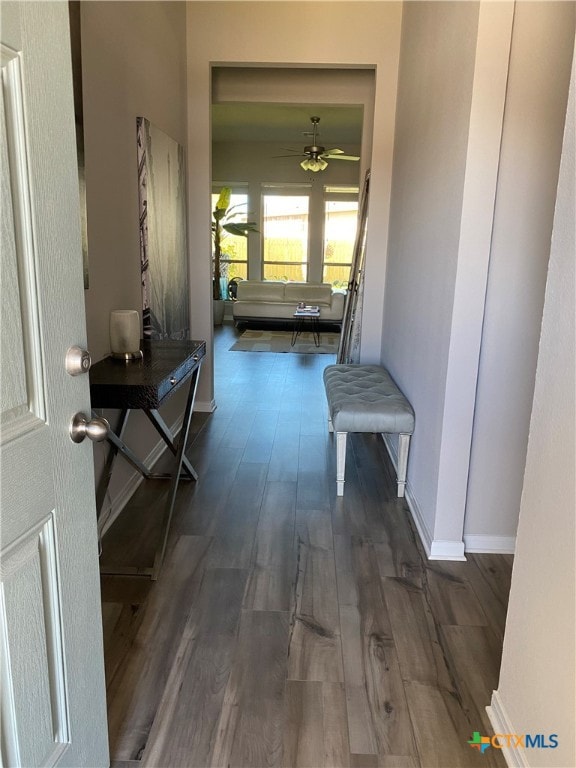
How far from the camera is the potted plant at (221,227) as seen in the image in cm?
902

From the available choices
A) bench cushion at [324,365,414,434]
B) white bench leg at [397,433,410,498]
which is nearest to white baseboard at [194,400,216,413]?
bench cushion at [324,365,414,434]

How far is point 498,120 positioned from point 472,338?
80 centimetres

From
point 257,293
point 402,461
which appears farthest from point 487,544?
point 257,293

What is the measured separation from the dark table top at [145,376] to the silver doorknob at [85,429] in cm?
94

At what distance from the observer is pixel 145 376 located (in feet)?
7.00

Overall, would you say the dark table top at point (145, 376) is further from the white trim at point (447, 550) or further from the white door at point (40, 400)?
the white trim at point (447, 550)

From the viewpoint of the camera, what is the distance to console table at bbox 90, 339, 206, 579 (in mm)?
1986

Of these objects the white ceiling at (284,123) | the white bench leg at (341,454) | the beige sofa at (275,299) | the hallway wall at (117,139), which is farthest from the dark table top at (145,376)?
the beige sofa at (275,299)

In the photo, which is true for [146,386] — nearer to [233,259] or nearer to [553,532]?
[553,532]

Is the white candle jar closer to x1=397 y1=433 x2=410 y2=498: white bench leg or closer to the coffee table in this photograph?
x1=397 y1=433 x2=410 y2=498: white bench leg

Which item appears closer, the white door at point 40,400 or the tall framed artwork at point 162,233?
the white door at point 40,400

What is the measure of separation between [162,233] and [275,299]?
6.09 m

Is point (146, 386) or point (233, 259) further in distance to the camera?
point (233, 259)

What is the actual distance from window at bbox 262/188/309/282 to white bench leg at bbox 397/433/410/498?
316 inches
